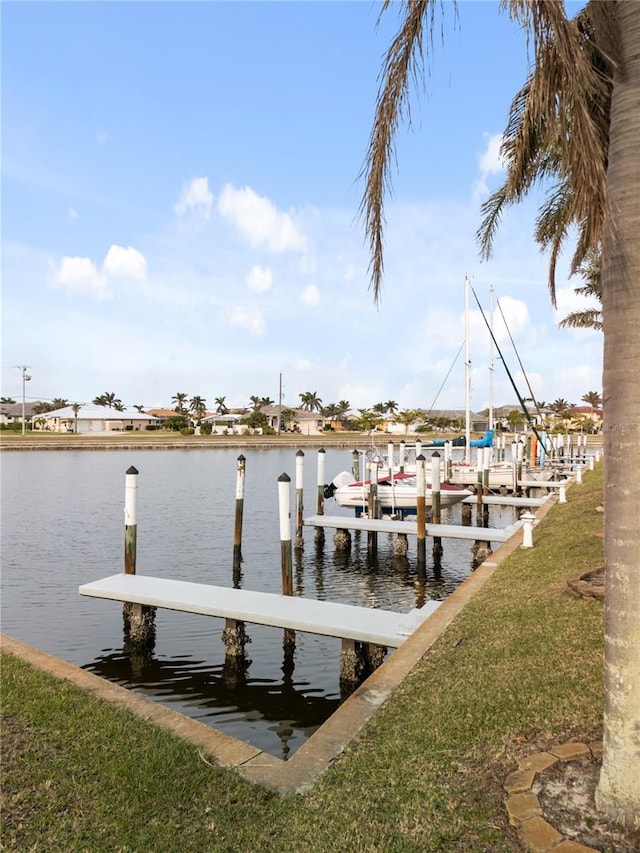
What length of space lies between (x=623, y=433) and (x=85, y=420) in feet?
357

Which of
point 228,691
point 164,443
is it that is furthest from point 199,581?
point 164,443

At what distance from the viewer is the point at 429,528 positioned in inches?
714

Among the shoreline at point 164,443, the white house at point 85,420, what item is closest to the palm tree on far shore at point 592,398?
the shoreline at point 164,443

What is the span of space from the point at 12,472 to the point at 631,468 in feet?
161

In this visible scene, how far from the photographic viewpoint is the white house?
104144 mm

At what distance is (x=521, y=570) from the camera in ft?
36.8

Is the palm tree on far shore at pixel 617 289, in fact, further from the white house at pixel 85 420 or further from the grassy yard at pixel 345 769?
the white house at pixel 85 420

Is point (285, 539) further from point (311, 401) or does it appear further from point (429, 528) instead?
point (311, 401)

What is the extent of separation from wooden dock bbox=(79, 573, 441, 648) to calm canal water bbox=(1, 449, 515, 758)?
109 centimetres

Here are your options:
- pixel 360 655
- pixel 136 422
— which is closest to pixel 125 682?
pixel 360 655

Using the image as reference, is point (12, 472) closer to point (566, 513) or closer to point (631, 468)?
point (566, 513)

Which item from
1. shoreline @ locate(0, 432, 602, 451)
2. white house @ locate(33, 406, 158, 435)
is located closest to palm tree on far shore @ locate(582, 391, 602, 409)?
shoreline @ locate(0, 432, 602, 451)

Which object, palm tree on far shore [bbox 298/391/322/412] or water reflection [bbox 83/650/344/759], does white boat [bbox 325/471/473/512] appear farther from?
palm tree on far shore [bbox 298/391/322/412]

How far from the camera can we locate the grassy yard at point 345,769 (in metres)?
4.01
